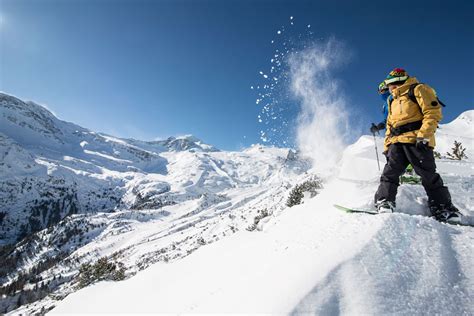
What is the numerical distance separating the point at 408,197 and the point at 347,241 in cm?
306

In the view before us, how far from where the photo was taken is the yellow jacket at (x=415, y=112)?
5.75 meters

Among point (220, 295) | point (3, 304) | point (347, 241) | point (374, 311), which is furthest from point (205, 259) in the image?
point (3, 304)

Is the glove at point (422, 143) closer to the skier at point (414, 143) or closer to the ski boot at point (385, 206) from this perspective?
the skier at point (414, 143)

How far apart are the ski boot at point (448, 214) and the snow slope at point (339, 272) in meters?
0.27

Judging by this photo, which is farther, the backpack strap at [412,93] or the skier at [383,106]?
the skier at [383,106]

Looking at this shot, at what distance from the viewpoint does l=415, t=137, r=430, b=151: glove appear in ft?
18.8

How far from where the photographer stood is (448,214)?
5754 mm

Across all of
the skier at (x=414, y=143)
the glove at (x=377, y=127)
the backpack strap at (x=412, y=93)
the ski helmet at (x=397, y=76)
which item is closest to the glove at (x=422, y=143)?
the skier at (x=414, y=143)

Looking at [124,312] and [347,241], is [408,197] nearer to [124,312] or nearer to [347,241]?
[347,241]

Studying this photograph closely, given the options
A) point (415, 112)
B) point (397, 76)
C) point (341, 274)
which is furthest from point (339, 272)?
point (397, 76)

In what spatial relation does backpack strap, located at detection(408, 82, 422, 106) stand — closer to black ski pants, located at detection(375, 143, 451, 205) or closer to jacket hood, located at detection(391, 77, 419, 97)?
jacket hood, located at detection(391, 77, 419, 97)

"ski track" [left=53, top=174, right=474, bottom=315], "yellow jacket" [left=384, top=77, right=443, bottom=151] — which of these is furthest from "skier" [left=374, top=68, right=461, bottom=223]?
"ski track" [left=53, top=174, right=474, bottom=315]

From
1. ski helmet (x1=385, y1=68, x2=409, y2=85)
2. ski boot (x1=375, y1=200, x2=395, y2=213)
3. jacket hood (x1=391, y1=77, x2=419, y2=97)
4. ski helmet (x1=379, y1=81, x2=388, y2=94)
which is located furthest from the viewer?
ski helmet (x1=379, y1=81, x2=388, y2=94)

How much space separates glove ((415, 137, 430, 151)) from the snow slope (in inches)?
46.0
